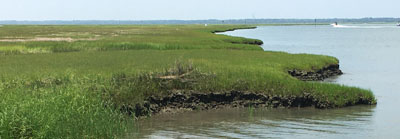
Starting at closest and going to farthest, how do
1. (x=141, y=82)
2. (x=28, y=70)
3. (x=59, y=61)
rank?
1. (x=141, y=82)
2. (x=28, y=70)
3. (x=59, y=61)

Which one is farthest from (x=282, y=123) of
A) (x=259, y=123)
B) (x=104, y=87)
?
(x=104, y=87)

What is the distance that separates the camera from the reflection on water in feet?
58.1

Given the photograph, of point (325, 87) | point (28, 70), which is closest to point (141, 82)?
point (28, 70)

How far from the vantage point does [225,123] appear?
19.7 m

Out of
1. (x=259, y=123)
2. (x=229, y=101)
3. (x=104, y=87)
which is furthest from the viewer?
(x=229, y=101)

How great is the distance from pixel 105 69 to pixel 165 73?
14.3 ft

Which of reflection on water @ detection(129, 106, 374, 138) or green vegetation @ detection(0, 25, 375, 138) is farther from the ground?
green vegetation @ detection(0, 25, 375, 138)

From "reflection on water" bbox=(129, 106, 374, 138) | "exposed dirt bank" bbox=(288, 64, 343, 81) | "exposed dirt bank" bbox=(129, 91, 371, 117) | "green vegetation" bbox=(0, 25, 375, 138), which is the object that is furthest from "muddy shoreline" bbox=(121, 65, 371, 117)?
"exposed dirt bank" bbox=(288, 64, 343, 81)

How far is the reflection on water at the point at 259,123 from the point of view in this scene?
17719 millimetres

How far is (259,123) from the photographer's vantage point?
19500 mm

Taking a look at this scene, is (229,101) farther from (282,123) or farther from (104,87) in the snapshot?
(104,87)

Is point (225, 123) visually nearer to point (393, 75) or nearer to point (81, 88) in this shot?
point (81, 88)

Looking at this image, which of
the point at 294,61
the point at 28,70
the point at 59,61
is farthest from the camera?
the point at 294,61

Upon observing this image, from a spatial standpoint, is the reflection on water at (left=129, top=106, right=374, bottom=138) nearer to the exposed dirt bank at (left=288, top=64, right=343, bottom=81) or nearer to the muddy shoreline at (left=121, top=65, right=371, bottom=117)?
the muddy shoreline at (left=121, top=65, right=371, bottom=117)
